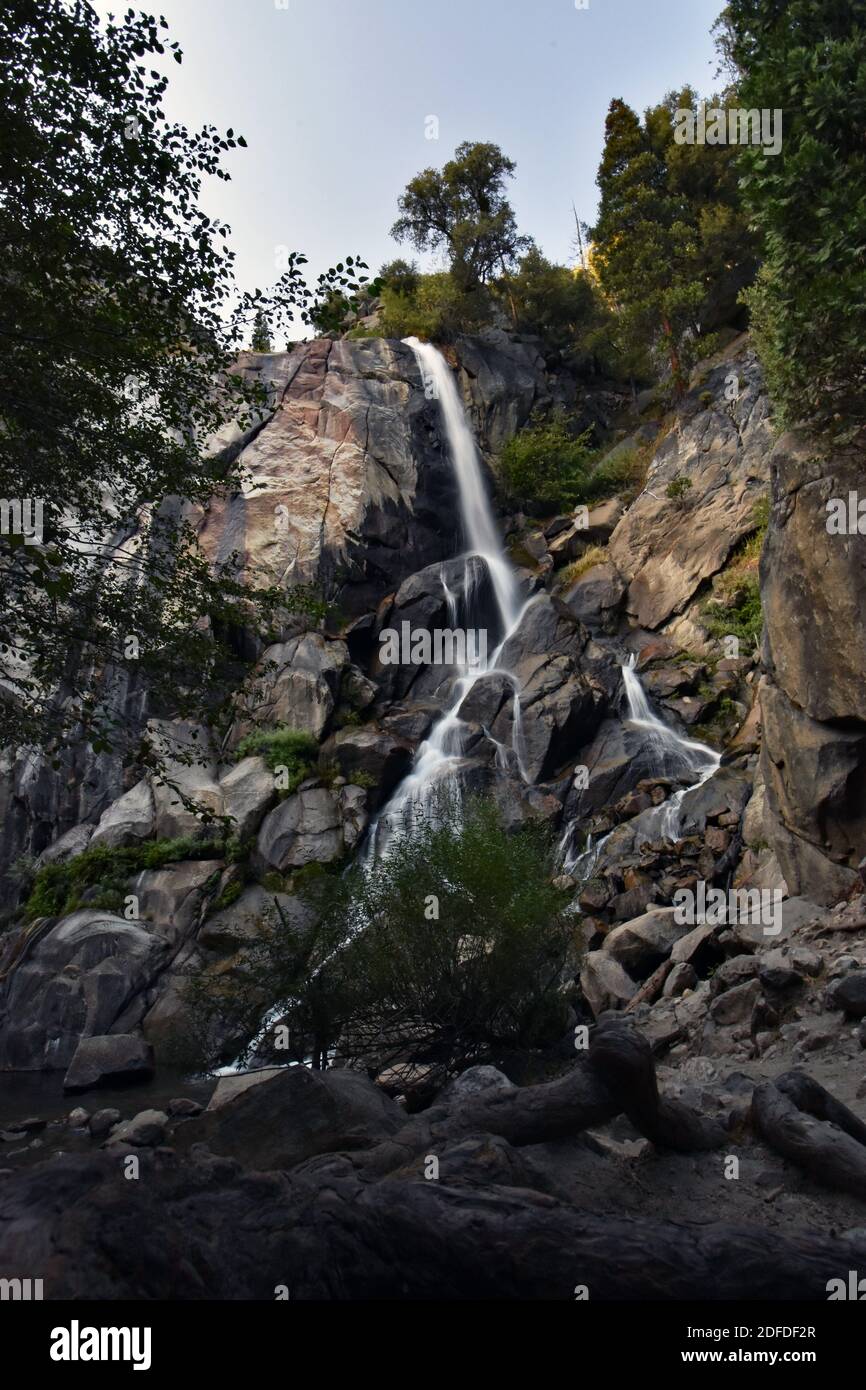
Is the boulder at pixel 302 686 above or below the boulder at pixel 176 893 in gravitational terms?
above

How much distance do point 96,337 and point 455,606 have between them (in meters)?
23.5

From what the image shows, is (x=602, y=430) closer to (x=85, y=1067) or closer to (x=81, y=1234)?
(x=85, y=1067)

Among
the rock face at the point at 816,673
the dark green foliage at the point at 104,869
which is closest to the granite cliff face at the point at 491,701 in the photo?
the rock face at the point at 816,673

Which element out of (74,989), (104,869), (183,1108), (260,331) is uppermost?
(260,331)

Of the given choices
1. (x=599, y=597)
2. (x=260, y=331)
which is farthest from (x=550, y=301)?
(x=260, y=331)

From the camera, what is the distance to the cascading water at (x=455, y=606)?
24312 mm

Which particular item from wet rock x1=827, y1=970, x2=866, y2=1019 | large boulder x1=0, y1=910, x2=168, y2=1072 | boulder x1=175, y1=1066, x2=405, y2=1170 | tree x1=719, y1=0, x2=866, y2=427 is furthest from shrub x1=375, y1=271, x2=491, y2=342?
boulder x1=175, y1=1066, x2=405, y2=1170

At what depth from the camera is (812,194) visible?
12766 millimetres

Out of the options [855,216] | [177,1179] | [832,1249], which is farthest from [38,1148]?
[855,216]

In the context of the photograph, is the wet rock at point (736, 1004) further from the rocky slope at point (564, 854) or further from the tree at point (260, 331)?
the tree at point (260, 331)

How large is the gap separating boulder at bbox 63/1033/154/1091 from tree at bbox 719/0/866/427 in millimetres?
18763

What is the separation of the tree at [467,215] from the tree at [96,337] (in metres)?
37.7

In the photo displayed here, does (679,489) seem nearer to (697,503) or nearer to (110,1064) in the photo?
(697,503)
